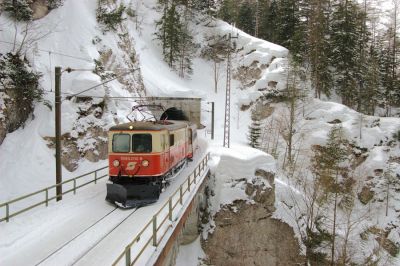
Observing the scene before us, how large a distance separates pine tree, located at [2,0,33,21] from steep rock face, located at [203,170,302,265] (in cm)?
2089

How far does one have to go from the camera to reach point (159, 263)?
9.55m

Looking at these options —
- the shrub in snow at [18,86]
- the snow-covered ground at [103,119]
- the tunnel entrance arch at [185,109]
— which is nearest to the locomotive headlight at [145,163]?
the snow-covered ground at [103,119]

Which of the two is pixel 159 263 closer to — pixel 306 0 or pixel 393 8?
pixel 306 0

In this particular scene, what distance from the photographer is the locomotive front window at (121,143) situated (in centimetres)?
1481

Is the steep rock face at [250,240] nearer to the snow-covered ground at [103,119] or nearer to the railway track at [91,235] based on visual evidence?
the snow-covered ground at [103,119]

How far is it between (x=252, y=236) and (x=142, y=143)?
1290 centimetres

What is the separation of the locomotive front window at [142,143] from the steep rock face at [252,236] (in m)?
11.0

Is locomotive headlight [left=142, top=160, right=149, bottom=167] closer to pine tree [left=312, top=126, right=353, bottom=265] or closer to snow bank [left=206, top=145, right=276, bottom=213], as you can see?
snow bank [left=206, top=145, right=276, bottom=213]

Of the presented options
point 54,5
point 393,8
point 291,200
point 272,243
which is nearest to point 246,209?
point 272,243

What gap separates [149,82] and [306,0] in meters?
29.3

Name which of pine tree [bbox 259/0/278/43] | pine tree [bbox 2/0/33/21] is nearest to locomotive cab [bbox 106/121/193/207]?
pine tree [bbox 2/0/33/21]

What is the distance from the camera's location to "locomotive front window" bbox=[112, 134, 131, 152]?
14809mm

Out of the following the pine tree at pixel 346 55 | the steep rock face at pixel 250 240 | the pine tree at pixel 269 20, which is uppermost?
the pine tree at pixel 269 20

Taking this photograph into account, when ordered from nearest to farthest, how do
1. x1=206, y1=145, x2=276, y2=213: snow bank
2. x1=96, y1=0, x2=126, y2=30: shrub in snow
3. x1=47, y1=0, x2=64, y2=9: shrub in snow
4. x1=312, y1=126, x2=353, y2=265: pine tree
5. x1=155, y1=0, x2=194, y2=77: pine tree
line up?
x1=312, y1=126, x2=353, y2=265: pine tree
x1=206, y1=145, x2=276, y2=213: snow bank
x1=47, y1=0, x2=64, y2=9: shrub in snow
x1=96, y1=0, x2=126, y2=30: shrub in snow
x1=155, y1=0, x2=194, y2=77: pine tree
